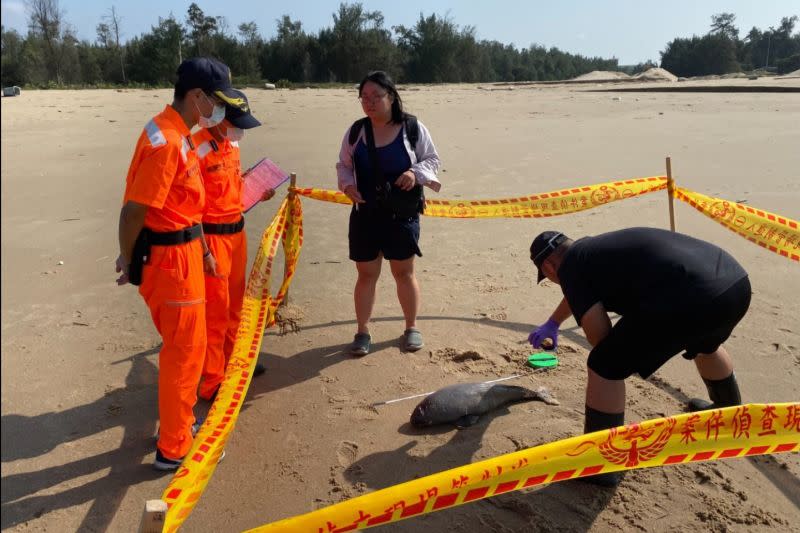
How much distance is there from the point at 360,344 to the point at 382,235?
0.90 meters

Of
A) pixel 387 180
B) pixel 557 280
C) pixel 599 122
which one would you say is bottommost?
pixel 557 280

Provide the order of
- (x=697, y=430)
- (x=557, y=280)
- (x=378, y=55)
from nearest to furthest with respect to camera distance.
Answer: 1. (x=697, y=430)
2. (x=557, y=280)
3. (x=378, y=55)

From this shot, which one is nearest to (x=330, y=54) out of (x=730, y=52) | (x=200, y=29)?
(x=200, y=29)

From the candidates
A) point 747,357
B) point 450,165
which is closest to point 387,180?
point 747,357

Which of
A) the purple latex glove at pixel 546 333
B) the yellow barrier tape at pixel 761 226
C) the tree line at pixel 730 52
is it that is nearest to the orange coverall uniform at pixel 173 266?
the purple latex glove at pixel 546 333

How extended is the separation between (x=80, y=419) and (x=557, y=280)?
309 cm

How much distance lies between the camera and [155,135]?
9.98 feet

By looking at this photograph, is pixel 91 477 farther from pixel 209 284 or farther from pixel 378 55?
pixel 378 55

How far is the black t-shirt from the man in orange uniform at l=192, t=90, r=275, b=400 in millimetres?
2018

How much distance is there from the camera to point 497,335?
17.1 ft

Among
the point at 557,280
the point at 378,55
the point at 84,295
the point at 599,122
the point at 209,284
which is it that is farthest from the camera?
the point at 378,55

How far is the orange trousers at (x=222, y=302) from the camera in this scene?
3.85 m

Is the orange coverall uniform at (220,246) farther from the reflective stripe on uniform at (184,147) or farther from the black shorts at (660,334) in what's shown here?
the black shorts at (660,334)

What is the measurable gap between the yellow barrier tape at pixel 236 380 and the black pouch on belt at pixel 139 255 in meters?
0.83
